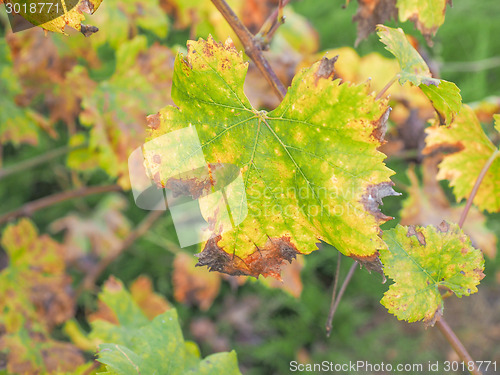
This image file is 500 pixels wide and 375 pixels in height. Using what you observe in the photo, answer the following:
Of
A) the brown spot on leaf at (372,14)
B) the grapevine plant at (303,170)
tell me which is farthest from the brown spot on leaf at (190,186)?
the brown spot on leaf at (372,14)

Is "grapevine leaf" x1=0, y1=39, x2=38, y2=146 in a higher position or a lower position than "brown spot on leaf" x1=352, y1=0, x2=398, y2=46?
lower

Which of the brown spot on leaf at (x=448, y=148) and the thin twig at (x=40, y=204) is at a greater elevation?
the brown spot on leaf at (x=448, y=148)

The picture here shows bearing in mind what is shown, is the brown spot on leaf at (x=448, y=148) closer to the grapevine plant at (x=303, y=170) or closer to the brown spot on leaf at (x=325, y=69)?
the grapevine plant at (x=303, y=170)

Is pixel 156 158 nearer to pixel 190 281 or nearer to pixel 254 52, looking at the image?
pixel 254 52

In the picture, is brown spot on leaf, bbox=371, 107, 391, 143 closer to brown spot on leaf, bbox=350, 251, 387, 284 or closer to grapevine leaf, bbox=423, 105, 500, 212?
brown spot on leaf, bbox=350, 251, 387, 284

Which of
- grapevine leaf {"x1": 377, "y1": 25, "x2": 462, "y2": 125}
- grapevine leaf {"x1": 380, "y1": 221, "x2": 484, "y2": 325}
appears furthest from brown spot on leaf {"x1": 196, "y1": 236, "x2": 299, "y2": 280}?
grapevine leaf {"x1": 377, "y1": 25, "x2": 462, "y2": 125}

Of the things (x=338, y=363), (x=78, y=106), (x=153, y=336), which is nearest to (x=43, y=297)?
(x=78, y=106)
